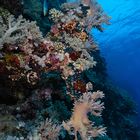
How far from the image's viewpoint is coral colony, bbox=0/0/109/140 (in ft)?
13.6

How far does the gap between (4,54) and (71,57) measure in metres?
1.41

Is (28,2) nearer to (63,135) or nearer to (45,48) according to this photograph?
(45,48)

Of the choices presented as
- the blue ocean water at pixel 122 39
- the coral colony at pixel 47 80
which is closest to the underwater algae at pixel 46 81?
the coral colony at pixel 47 80

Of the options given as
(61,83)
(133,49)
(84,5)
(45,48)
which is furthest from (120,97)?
(133,49)

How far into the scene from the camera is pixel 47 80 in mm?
5109

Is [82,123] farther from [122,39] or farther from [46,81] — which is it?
[122,39]

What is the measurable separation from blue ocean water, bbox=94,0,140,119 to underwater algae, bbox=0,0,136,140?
1964 cm

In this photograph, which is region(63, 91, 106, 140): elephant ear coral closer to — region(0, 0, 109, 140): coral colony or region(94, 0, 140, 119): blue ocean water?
region(0, 0, 109, 140): coral colony

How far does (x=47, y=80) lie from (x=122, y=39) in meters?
30.5

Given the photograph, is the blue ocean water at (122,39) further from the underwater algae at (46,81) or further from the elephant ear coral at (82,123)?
the elephant ear coral at (82,123)

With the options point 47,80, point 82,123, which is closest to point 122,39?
point 47,80

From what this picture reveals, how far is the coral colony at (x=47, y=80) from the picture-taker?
4.16 meters

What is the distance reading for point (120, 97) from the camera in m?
14.4

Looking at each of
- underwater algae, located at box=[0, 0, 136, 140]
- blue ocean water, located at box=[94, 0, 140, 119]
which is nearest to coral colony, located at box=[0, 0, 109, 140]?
underwater algae, located at box=[0, 0, 136, 140]
